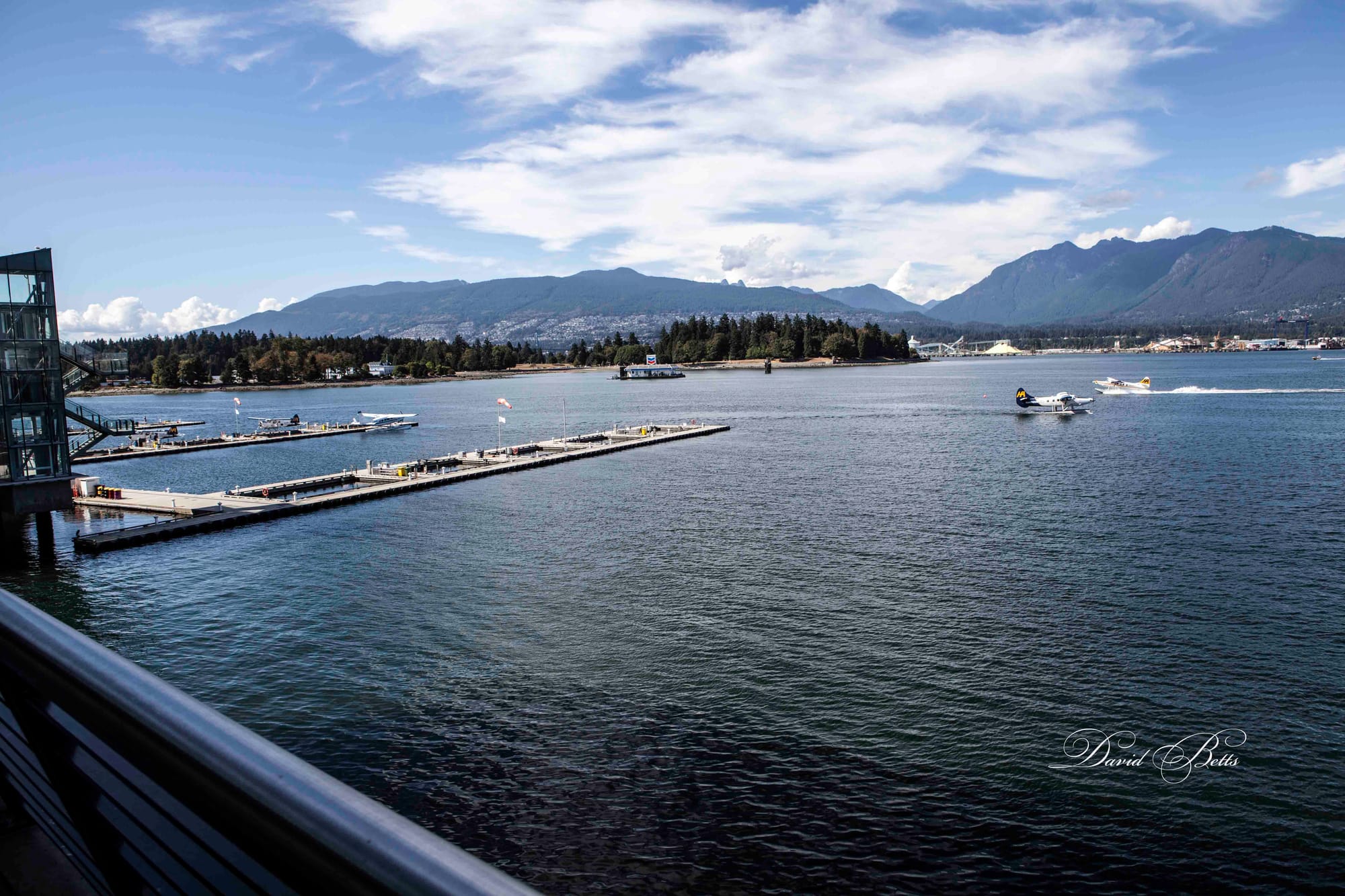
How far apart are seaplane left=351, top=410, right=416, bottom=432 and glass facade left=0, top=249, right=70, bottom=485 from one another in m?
71.9

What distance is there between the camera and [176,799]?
2.25 meters

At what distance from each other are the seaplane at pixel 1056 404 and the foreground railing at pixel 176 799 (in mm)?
117068

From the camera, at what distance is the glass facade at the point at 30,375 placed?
38.0 meters

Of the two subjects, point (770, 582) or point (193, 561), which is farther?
point (193, 561)

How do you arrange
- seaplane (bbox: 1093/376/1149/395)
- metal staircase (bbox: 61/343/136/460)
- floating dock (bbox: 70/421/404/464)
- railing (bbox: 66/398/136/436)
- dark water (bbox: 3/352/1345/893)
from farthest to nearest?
seaplane (bbox: 1093/376/1149/395) < floating dock (bbox: 70/421/404/464) < railing (bbox: 66/398/136/436) < metal staircase (bbox: 61/343/136/460) < dark water (bbox: 3/352/1345/893)

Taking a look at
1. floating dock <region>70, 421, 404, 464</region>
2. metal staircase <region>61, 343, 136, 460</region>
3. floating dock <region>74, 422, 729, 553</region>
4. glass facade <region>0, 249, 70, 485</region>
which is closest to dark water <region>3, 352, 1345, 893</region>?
floating dock <region>74, 422, 729, 553</region>

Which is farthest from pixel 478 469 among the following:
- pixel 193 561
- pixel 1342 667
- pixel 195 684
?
pixel 1342 667

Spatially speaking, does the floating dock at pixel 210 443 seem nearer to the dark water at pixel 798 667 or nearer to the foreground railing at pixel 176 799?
the dark water at pixel 798 667

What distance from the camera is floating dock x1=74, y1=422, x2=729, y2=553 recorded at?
45.7 meters

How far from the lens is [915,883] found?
15930 mm

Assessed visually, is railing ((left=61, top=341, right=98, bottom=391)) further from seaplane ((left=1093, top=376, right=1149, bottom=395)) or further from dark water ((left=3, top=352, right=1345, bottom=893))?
seaplane ((left=1093, top=376, right=1149, bottom=395))

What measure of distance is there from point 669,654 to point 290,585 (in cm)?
1807

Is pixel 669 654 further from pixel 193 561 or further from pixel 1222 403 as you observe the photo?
pixel 1222 403
